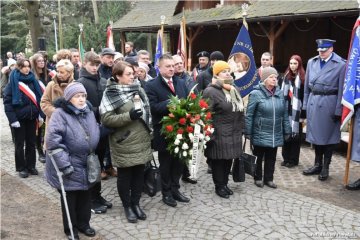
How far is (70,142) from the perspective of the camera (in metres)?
4.05

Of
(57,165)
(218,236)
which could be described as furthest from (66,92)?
(218,236)

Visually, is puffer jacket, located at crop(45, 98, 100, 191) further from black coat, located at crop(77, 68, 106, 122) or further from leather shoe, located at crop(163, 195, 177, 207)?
leather shoe, located at crop(163, 195, 177, 207)

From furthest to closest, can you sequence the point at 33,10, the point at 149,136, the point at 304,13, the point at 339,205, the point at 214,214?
the point at 33,10 → the point at 304,13 → the point at 339,205 → the point at 214,214 → the point at 149,136

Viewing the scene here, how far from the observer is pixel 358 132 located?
19.9ft

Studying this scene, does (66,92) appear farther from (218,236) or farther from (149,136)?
(218,236)

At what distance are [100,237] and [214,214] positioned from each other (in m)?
1.48

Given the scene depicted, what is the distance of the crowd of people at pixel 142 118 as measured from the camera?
416 cm

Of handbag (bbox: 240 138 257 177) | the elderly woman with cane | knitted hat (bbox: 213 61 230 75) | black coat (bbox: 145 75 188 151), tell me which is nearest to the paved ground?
handbag (bbox: 240 138 257 177)

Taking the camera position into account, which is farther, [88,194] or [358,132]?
[358,132]

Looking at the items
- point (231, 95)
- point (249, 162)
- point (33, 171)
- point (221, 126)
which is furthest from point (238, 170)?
point (33, 171)

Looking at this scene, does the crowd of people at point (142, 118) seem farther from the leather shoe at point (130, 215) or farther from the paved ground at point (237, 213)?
the paved ground at point (237, 213)

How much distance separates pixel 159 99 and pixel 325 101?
9.53 feet

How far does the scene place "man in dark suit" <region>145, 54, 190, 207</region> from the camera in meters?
4.98

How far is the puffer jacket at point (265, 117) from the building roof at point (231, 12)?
7.18 m
